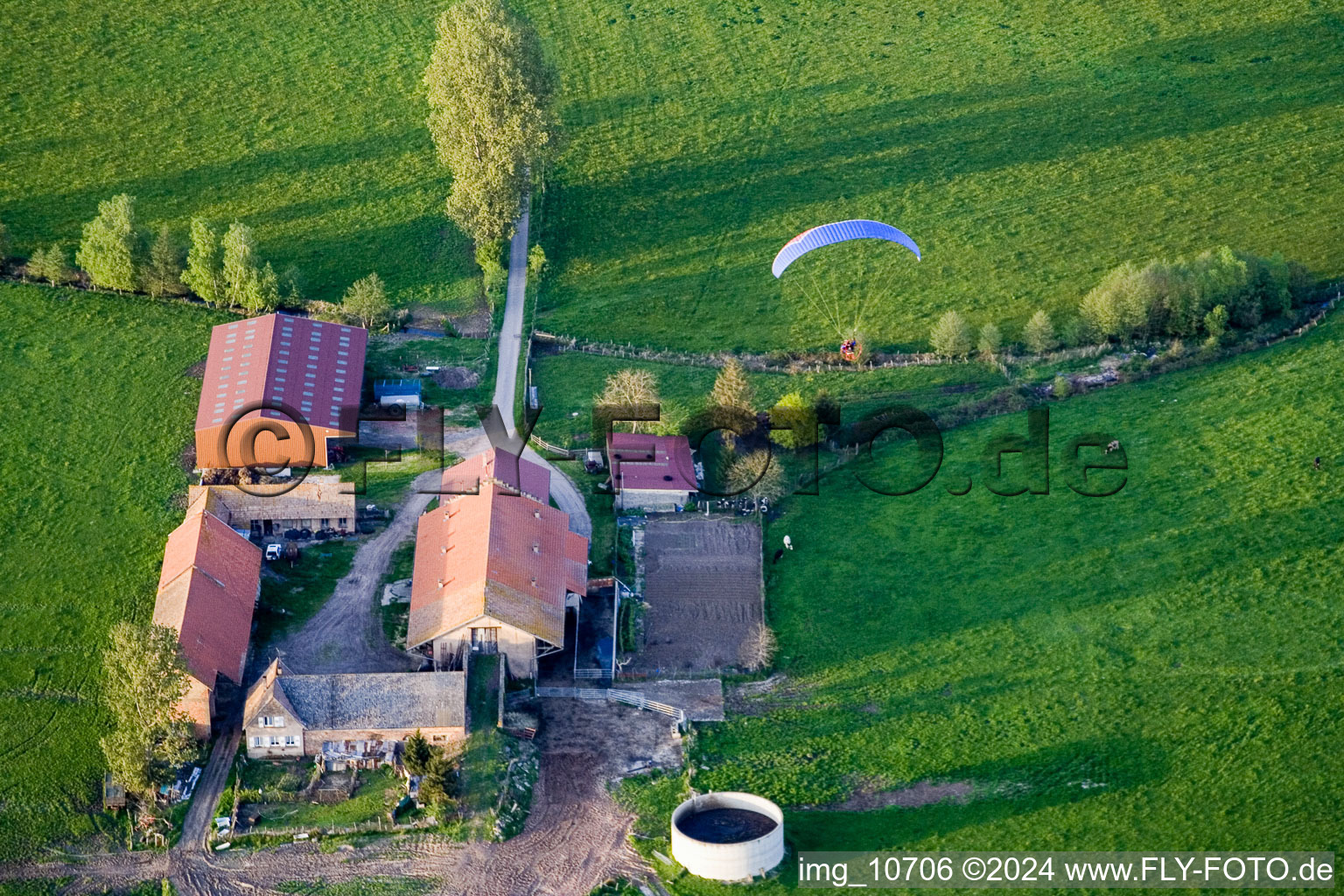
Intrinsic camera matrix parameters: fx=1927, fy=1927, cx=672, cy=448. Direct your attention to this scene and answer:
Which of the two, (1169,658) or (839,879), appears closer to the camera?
(839,879)

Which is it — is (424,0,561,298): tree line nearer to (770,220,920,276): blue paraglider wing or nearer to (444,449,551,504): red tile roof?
(444,449,551,504): red tile roof

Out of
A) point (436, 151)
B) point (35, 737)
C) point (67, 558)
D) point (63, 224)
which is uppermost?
point (436, 151)

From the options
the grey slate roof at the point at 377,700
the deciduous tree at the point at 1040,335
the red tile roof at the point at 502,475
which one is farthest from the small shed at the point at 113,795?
the deciduous tree at the point at 1040,335

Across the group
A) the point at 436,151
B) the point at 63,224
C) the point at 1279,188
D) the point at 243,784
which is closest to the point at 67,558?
the point at 243,784

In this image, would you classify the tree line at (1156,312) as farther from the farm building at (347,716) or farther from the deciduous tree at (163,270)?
the deciduous tree at (163,270)

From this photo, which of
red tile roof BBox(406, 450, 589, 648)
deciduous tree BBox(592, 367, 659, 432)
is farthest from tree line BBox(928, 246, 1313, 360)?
red tile roof BBox(406, 450, 589, 648)

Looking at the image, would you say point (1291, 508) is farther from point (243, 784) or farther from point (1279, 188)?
point (243, 784)

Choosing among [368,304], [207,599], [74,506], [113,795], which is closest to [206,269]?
[368,304]
